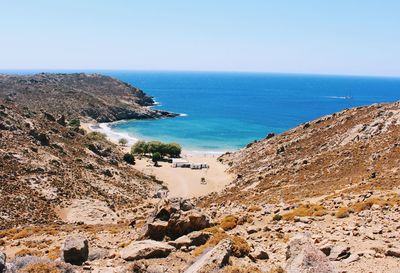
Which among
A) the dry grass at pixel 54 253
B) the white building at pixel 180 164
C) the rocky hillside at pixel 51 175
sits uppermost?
the dry grass at pixel 54 253

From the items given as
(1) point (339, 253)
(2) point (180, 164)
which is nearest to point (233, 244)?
(1) point (339, 253)

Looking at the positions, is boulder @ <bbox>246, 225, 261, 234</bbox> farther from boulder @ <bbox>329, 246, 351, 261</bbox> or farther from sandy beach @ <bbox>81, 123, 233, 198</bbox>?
sandy beach @ <bbox>81, 123, 233, 198</bbox>

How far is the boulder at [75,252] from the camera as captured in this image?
18.1 m

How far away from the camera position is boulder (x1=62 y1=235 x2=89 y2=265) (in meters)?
18.1

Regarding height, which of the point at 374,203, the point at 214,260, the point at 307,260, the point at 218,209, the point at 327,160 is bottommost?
the point at 218,209

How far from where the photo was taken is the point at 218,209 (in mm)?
32312

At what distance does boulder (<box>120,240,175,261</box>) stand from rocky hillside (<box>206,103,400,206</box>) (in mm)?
15195

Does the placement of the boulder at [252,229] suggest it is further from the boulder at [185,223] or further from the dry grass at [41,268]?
the dry grass at [41,268]

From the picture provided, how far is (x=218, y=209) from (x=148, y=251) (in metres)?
14.4

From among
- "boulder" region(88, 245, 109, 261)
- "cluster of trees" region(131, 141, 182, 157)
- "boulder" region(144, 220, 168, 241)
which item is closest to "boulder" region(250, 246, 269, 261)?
"boulder" region(144, 220, 168, 241)

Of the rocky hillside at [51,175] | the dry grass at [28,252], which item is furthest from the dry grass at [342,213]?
the rocky hillside at [51,175]

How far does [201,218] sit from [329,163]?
29259 millimetres

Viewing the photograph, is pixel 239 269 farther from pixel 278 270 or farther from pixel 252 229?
pixel 252 229

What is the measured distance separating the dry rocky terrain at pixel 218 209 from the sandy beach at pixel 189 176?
3882mm
